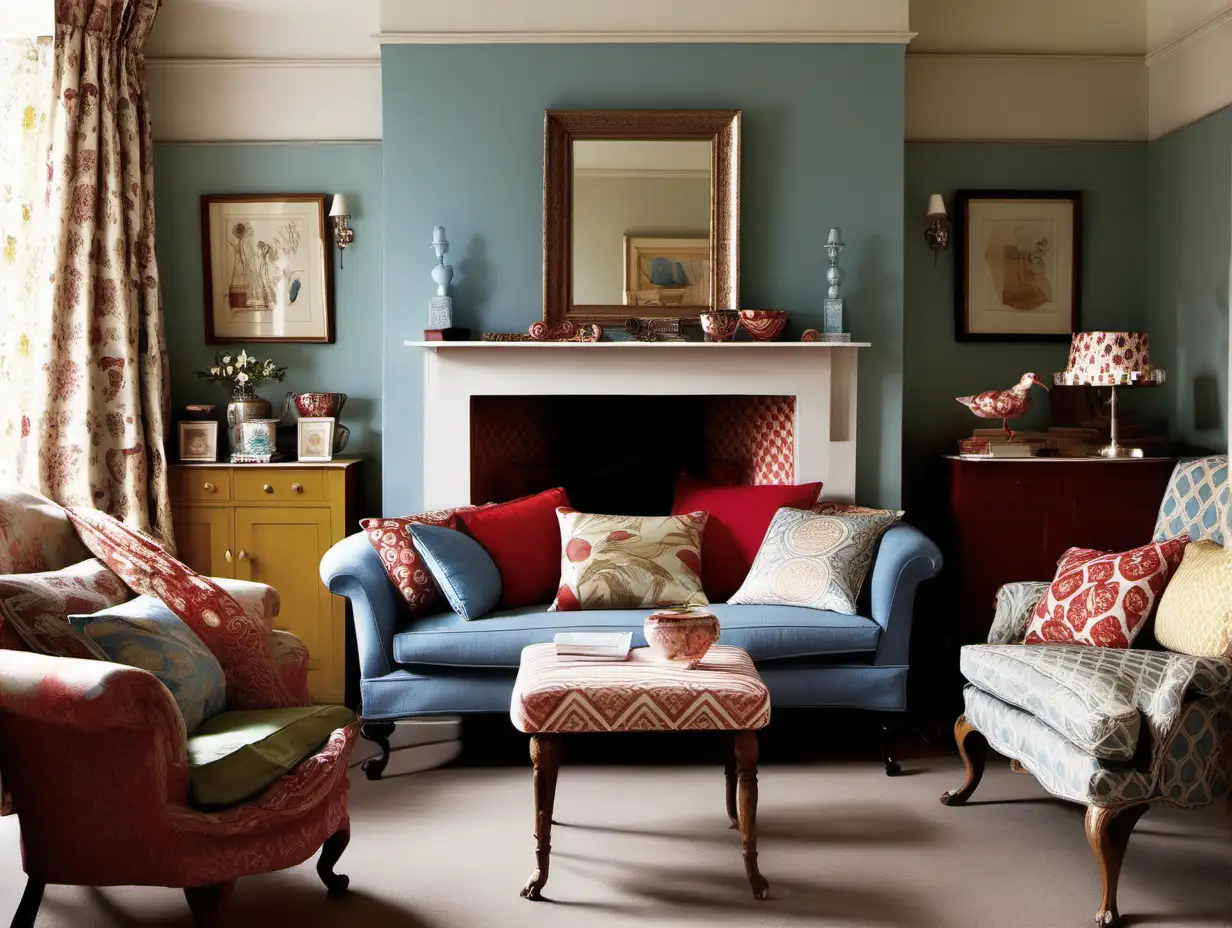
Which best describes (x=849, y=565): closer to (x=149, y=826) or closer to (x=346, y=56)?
(x=149, y=826)

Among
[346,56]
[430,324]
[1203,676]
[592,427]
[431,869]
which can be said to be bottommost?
[431,869]

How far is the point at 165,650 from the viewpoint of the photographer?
8.30ft

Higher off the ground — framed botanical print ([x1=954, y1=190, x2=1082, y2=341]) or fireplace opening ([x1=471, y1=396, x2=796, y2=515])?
framed botanical print ([x1=954, y1=190, x2=1082, y2=341])

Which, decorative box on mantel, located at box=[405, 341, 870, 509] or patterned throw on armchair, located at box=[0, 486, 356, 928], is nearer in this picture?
patterned throw on armchair, located at box=[0, 486, 356, 928]

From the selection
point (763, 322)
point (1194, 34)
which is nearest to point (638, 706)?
point (763, 322)

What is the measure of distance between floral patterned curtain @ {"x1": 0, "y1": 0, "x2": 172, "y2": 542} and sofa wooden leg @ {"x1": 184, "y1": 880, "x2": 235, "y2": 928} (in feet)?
6.77

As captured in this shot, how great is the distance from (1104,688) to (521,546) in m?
1.93

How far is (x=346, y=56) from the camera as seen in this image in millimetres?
4543

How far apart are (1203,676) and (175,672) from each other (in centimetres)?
235

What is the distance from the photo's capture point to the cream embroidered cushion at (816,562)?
3.66m

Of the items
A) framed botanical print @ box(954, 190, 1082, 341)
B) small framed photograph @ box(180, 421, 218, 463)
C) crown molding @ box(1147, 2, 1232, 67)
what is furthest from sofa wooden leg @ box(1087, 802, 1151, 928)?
small framed photograph @ box(180, 421, 218, 463)

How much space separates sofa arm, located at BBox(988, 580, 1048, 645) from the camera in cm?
335

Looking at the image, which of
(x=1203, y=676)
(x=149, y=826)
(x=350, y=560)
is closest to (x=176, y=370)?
(x=350, y=560)

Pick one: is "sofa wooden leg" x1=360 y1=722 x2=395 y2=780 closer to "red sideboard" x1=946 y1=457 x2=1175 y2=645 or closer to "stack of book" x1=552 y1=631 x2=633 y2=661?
"stack of book" x1=552 y1=631 x2=633 y2=661
